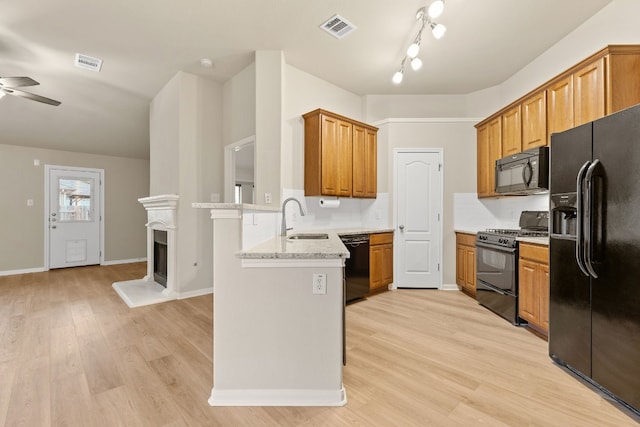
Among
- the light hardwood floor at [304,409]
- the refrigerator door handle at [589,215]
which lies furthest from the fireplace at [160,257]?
the refrigerator door handle at [589,215]

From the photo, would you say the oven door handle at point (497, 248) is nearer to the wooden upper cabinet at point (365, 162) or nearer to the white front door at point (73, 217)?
the wooden upper cabinet at point (365, 162)

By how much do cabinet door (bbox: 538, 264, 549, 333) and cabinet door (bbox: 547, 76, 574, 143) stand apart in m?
1.38

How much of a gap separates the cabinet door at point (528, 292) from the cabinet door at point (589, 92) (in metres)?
1.41

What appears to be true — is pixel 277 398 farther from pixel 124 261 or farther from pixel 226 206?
pixel 124 261

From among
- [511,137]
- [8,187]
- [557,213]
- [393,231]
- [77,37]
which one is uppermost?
[77,37]

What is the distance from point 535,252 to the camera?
9.00 ft

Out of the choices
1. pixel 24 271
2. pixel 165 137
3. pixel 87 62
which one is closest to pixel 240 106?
pixel 165 137

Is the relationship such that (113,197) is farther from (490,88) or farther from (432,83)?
(490,88)

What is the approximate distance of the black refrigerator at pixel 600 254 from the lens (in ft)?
5.43

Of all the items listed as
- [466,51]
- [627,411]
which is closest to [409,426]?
[627,411]

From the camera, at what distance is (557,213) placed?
2.21m

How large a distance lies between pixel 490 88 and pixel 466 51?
1.28 metres

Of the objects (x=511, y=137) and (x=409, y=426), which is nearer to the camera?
(x=409, y=426)

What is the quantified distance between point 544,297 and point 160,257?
16.4ft
